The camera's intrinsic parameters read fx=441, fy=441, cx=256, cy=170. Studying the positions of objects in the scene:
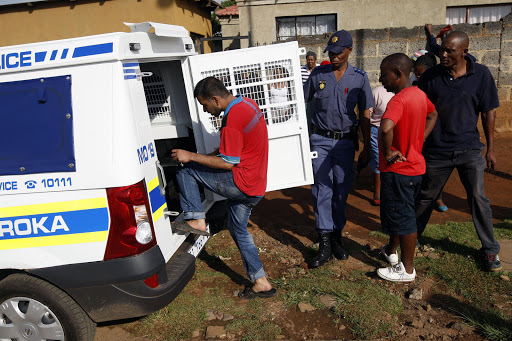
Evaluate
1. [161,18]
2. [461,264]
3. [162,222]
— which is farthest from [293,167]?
[161,18]

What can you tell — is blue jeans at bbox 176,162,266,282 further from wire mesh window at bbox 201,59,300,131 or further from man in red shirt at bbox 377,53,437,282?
man in red shirt at bbox 377,53,437,282

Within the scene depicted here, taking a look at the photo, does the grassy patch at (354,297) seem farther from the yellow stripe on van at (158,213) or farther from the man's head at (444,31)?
the man's head at (444,31)

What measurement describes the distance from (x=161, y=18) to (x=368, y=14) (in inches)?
254

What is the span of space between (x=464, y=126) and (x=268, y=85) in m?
1.72

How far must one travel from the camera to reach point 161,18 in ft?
46.4

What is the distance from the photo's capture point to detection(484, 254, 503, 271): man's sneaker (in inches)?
149

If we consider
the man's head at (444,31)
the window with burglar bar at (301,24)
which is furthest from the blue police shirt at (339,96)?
the window with burglar bar at (301,24)

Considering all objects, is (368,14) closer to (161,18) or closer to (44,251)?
(161,18)

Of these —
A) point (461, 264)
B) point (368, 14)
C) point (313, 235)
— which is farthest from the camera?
point (368, 14)

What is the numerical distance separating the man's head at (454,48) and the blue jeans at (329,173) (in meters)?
1.08

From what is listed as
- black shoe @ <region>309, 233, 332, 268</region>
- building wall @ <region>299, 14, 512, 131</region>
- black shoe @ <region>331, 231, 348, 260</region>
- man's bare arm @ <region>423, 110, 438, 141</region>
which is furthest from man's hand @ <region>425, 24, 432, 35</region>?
black shoe @ <region>309, 233, 332, 268</region>

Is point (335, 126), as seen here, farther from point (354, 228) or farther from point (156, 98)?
point (156, 98)

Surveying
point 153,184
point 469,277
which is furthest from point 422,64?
point 153,184

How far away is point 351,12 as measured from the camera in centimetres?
1295
